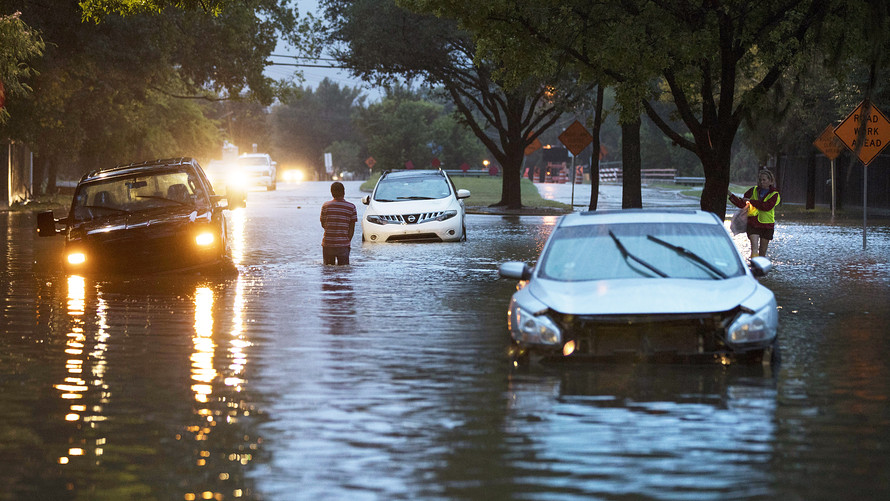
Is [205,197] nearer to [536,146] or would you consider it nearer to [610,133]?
[536,146]

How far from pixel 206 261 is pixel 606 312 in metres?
9.53

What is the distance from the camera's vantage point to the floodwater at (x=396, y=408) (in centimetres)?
668

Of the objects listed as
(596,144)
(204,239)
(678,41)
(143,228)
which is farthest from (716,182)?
(596,144)

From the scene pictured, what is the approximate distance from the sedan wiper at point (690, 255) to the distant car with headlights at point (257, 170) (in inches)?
2389

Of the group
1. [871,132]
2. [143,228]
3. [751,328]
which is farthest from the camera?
[871,132]

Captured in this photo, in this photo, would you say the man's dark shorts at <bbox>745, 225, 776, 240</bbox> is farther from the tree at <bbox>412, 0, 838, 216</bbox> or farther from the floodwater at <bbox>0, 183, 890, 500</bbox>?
the floodwater at <bbox>0, 183, 890, 500</bbox>

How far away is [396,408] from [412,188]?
62.8ft

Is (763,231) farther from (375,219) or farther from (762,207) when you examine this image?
(375,219)

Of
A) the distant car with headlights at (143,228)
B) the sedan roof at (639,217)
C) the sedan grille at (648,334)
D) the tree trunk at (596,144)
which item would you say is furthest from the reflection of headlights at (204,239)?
the tree trunk at (596,144)

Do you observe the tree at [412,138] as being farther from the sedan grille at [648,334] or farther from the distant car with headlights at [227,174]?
the sedan grille at [648,334]

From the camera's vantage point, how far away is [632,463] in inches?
276

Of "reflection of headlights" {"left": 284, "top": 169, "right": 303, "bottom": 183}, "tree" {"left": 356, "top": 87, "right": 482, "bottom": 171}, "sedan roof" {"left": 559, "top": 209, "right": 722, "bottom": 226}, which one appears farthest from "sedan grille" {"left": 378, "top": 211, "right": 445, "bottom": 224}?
"reflection of headlights" {"left": 284, "top": 169, "right": 303, "bottom": 183}

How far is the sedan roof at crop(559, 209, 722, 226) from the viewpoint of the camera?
11.4 m

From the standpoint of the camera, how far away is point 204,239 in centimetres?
1803
